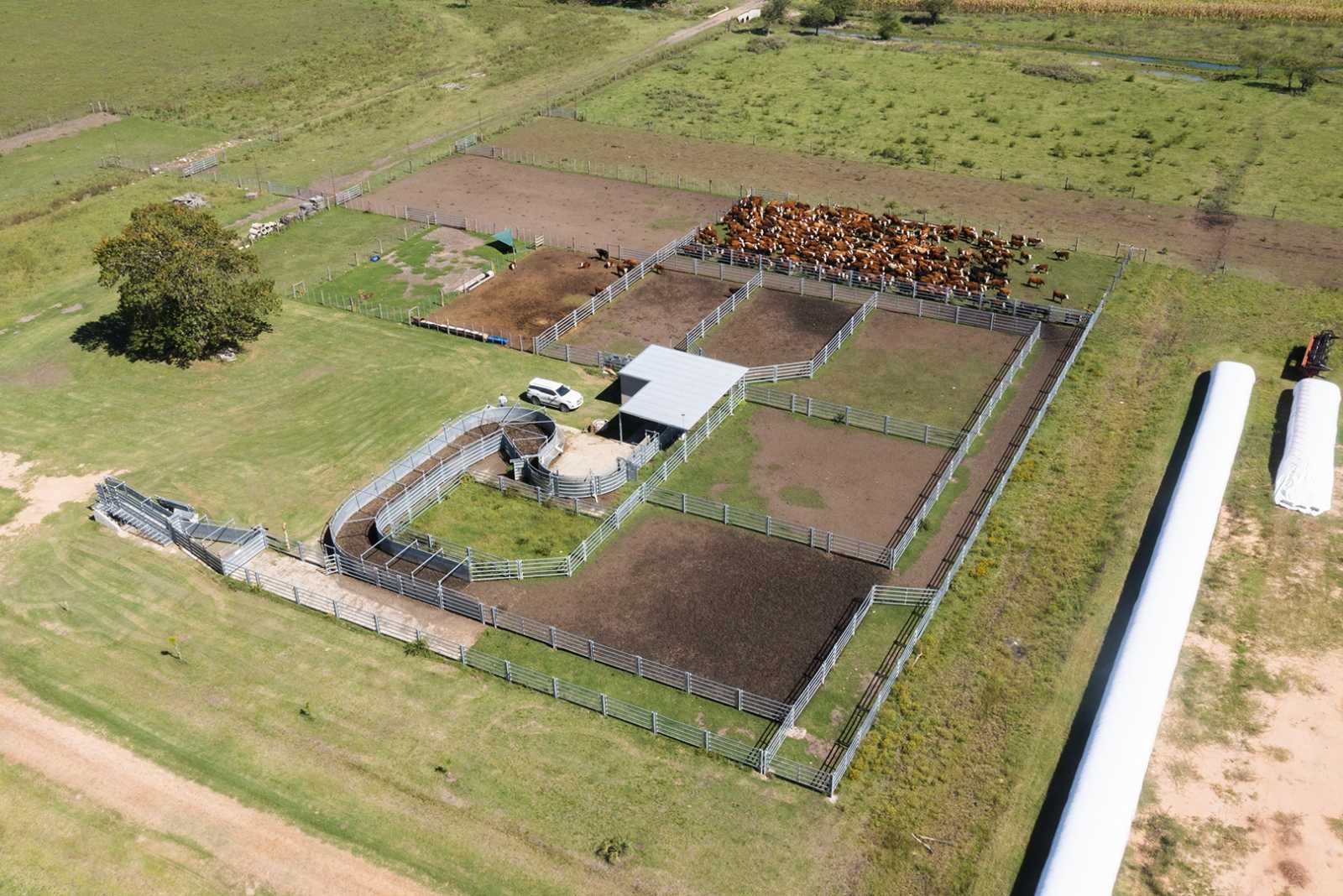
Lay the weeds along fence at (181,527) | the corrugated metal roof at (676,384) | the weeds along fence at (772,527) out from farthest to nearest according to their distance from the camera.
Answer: the corrugated metal roof at (676,384) → the weeds along fence at (181,527) → the weeds along fence at (772,527)

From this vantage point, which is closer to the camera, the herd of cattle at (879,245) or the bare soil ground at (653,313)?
the bare soil ground at (653,313)

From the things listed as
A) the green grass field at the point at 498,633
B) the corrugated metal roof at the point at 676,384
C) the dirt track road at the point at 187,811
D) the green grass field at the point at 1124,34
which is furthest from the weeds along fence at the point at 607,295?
the green grass field at the point at 1124,34

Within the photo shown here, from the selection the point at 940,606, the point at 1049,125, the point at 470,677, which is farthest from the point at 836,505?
the point at 1049,125

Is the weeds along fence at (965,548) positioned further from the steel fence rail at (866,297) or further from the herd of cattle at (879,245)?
the herd of cattle at (879,245)

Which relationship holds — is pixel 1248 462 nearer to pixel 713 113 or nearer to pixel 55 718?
pixel 55 718

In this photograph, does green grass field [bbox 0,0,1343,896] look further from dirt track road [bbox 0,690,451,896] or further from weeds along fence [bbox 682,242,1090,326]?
weeds along fence [bbox 682,242,1090,326]

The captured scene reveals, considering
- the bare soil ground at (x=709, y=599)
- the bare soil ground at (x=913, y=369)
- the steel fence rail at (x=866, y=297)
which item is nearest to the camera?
the bare soil ground at (x=709, y=599)

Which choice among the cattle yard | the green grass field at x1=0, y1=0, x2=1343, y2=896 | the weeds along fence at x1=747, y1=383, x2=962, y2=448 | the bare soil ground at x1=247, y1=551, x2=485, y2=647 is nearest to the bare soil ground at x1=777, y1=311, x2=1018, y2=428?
the cattle yard
